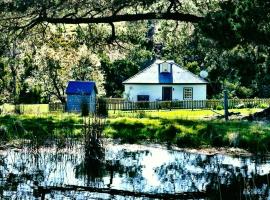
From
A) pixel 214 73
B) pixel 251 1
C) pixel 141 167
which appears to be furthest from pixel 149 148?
pixel 214 73

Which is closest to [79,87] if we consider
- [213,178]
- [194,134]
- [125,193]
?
[194,134]

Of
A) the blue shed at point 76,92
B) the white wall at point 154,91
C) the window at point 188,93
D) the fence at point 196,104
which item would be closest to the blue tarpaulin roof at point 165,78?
the white wall at point 154,91

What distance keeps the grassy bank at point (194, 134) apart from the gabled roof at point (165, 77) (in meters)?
26.8

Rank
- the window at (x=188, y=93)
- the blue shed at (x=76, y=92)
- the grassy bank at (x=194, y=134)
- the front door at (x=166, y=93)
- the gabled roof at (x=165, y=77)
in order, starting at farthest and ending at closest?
1. the window at (x=188, y=93)
2. the front door at (x=166, y=93)
3. the gabled roof at (x=165, y=77)
4. the blue shed at (x=76, y=92)
5. the grassy bank at (x=194, y=134)

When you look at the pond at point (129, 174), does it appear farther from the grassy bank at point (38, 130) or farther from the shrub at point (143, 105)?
the shrub at point (143, 105)

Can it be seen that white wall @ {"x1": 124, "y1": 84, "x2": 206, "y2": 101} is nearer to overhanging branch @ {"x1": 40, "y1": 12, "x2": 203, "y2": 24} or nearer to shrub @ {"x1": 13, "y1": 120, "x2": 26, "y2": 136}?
overhanging branch @ {"x1": 40, "y1": 12, "x2": 203, "y2": 24}

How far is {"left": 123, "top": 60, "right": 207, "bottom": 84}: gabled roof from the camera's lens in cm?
4334

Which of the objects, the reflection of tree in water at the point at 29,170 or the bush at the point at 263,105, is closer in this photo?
the reflection of tree in water at the point at 29,170

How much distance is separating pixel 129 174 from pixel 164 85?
3411cm

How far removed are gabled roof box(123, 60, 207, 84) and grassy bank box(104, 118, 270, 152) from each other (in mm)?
26752

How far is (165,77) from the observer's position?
4372cm

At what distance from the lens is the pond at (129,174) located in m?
7.86

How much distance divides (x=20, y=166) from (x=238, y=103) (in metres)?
29.3

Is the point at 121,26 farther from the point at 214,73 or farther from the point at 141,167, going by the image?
the point at 214,73
